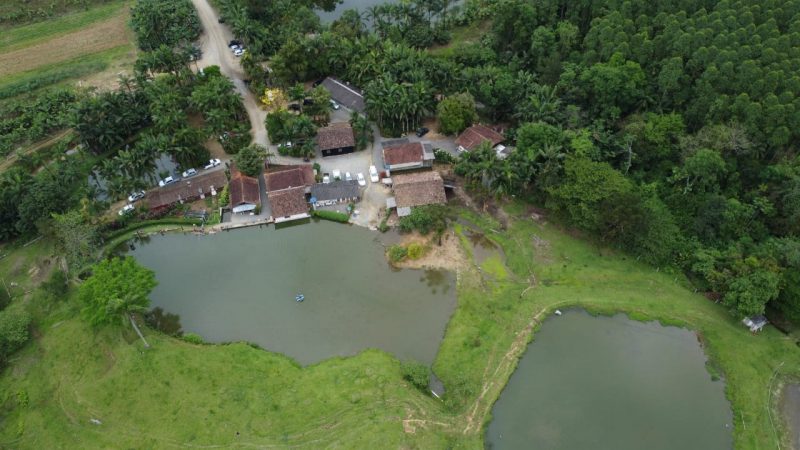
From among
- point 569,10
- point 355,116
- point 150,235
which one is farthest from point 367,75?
point 150,235

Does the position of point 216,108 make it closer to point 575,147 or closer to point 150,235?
point 150,235

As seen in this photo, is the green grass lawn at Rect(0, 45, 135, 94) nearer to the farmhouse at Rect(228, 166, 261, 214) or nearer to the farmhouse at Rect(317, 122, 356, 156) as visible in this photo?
the farmhouse at Rect(228, 166, 261, 214)

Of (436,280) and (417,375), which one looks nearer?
(417,375)

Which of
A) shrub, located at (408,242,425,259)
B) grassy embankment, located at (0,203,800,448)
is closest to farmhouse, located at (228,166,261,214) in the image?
grassy embankment, located at (0,203,800,448)

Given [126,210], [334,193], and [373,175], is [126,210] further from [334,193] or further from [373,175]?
[373,175]

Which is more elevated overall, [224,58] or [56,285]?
[224,58]

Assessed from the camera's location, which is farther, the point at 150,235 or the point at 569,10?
the point at 569,10

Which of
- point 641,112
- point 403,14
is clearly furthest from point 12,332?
point 641,112
